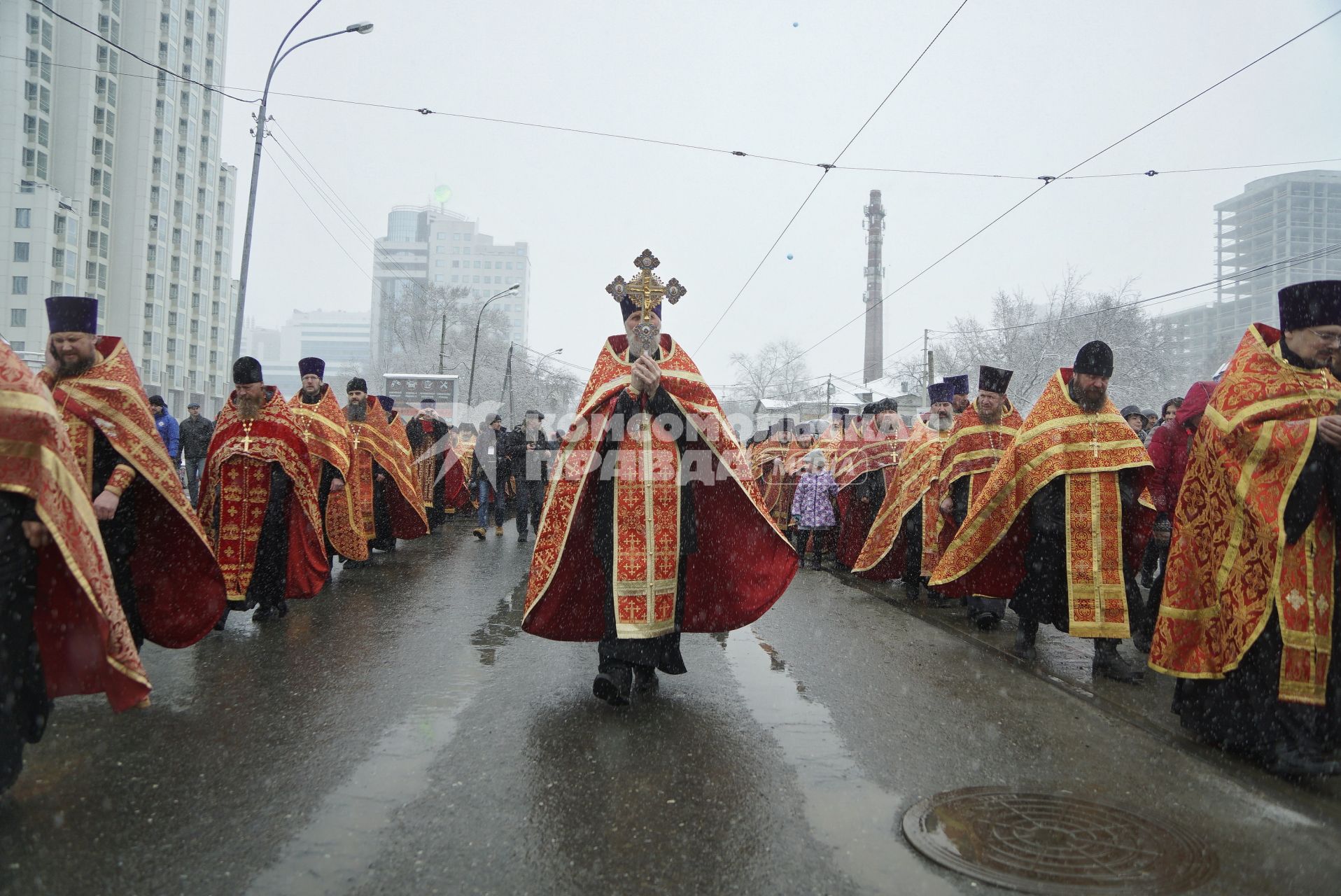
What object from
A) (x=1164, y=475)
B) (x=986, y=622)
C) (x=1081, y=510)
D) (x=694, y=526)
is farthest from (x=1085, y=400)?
(x=694, y=526)

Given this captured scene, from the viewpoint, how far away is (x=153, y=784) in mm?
3709

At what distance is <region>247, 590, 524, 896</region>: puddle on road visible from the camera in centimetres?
296

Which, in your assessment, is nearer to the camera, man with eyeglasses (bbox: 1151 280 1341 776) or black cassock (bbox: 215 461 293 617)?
man with eyeglasses (bbox: 1151 280 1341 776)

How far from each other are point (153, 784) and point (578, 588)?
2.19 meters

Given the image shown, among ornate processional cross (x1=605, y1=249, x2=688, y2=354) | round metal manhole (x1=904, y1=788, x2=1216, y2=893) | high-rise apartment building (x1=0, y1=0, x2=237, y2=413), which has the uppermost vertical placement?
high-rise apartment building (x1=0, y1=0, x2=237, y2=413)

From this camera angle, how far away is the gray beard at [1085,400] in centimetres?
618

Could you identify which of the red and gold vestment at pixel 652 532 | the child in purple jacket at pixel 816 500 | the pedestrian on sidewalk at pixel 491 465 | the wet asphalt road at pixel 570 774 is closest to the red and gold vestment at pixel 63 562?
the wet asphalt road at pixel 570 774

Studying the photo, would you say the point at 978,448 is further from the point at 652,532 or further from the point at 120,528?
the point at 120,528

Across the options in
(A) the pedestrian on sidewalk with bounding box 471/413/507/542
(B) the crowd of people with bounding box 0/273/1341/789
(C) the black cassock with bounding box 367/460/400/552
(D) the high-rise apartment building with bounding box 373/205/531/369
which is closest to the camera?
(B) the crowd of people with bounding box 0/273/1341/789

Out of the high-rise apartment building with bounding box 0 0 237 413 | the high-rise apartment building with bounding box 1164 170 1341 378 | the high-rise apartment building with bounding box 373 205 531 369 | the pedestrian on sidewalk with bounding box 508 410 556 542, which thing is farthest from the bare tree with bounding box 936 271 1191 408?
the high-rise apartment building with bounding box 373 205 531 369

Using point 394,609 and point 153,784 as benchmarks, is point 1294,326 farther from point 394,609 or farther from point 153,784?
point 394,609

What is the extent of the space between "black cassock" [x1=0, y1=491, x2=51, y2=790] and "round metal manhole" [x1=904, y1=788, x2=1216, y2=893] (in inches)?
120

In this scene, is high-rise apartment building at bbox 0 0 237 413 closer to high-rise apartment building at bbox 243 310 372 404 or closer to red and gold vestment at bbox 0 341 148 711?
red and gold vestment at bbox 0 341 148 711

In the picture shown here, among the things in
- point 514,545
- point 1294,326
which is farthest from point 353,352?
point 1294,326
